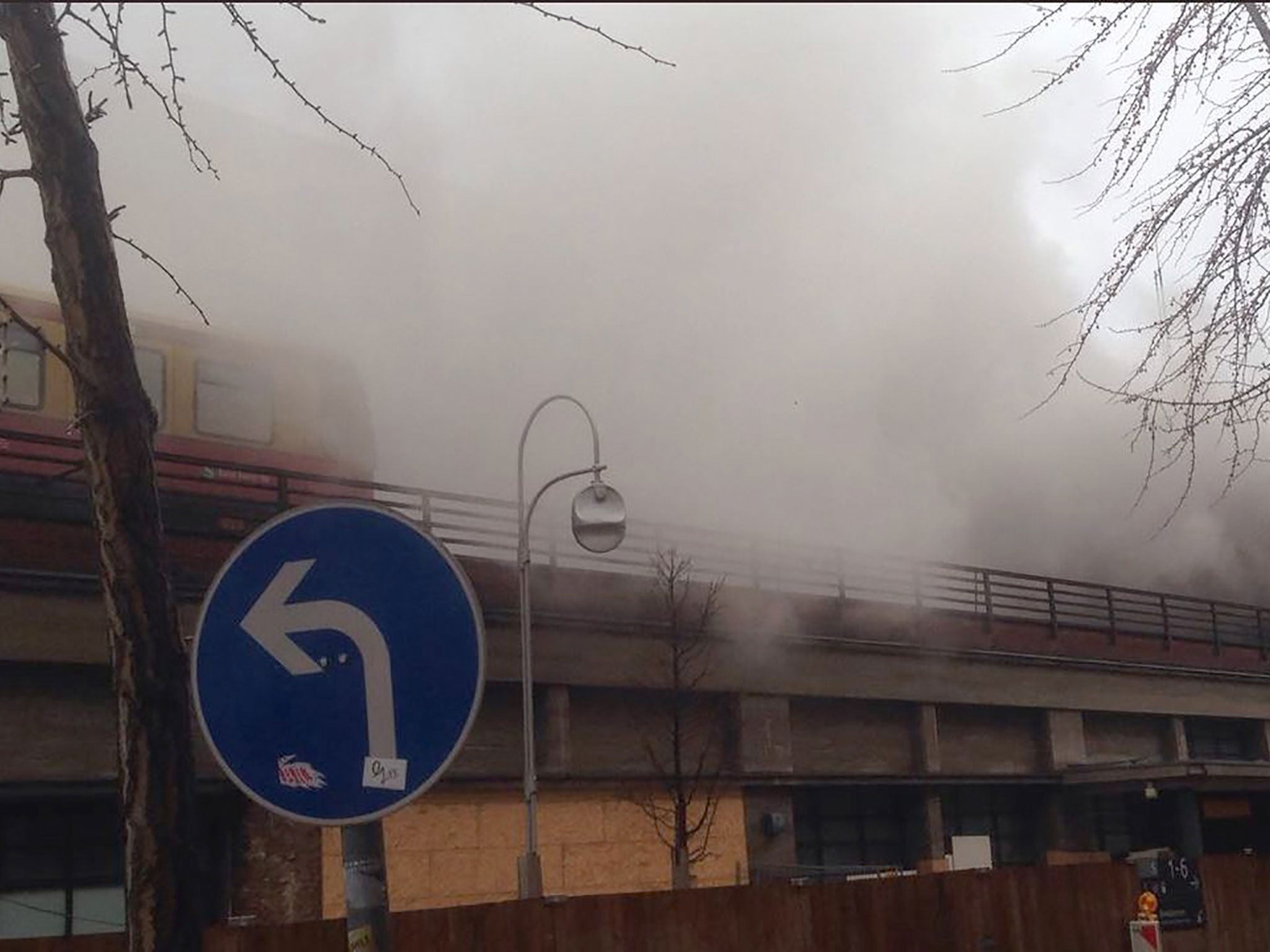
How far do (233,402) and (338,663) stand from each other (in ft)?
39.1

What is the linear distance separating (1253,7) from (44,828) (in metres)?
10.5

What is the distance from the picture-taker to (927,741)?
19.0 metres

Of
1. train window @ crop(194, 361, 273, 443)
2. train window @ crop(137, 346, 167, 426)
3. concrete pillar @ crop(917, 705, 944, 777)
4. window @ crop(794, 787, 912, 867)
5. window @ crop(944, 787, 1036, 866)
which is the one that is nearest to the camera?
train window @ crop(137, 346, 167, 426)

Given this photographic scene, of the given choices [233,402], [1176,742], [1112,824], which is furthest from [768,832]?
[1176,742]

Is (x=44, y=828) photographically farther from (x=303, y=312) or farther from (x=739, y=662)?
(x=739, y=662)

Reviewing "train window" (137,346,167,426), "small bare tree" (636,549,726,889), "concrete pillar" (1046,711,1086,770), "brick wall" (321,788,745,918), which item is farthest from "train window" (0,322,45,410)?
"concrete pillar" (1046,711,1086,770)

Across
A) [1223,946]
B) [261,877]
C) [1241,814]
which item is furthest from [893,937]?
[1241,814]

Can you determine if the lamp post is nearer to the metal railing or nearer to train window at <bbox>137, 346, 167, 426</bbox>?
the metal railing

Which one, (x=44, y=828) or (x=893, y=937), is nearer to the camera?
(x=893, y=937)

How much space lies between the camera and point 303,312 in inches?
602

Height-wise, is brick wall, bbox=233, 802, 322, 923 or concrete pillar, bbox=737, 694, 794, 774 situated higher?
concrete pillar, bbox=737, 694, 794, 774

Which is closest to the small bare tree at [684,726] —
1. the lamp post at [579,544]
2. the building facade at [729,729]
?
the building facade at [729,729]

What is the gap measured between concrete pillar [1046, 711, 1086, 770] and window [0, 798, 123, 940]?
12.7 m

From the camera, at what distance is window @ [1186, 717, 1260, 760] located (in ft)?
78.1
